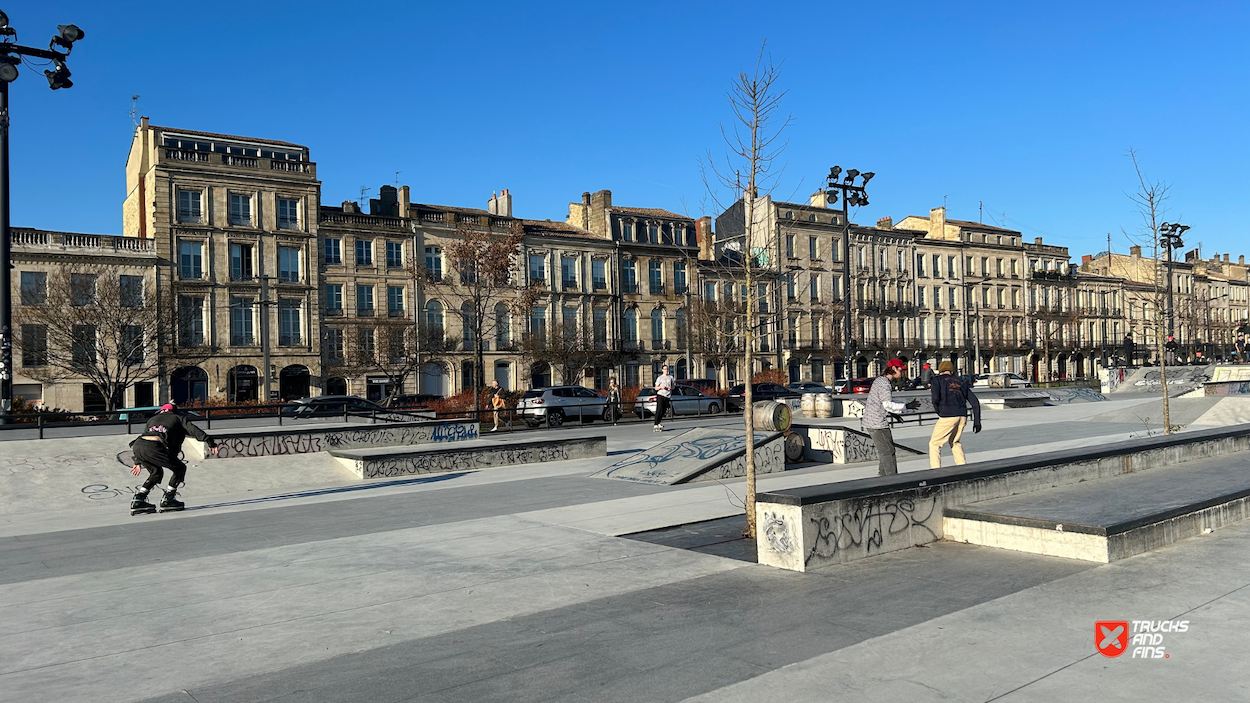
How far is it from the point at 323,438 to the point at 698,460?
8.16m

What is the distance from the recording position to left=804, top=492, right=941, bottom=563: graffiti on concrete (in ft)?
22.8

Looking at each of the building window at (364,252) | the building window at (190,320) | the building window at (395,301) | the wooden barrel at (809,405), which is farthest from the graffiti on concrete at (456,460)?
the building window at (364,252)

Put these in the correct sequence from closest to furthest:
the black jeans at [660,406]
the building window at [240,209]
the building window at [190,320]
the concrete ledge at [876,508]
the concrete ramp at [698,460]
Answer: the concrete ledge at [876,508] → the concrete ramp at [698,460] → the black jeans at [660,406] → the building window at [190,320] → the building window at [240,209]

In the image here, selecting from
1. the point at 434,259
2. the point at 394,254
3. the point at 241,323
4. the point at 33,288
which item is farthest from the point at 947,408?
the point at 434,259

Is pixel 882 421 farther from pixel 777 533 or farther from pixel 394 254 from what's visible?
pixel 394 254

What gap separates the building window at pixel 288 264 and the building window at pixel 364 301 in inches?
138

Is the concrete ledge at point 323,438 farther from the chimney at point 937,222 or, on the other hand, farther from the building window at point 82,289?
the chimney at point 937,222

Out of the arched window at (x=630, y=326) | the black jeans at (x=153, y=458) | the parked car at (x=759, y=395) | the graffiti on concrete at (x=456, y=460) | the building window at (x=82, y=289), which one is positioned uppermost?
the building window at (x=82, y=289)

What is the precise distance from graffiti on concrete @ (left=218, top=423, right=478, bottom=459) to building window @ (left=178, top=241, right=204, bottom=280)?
32.1m

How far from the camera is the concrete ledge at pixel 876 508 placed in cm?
686

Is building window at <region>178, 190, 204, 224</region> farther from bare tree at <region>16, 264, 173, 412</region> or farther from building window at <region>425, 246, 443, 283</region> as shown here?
building window at <region>425, 246, 443, 283</region>

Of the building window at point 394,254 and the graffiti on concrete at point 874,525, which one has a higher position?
the building window at point 394,254

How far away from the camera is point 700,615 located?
571 cm

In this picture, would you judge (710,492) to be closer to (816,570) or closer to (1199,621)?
(816,570)
